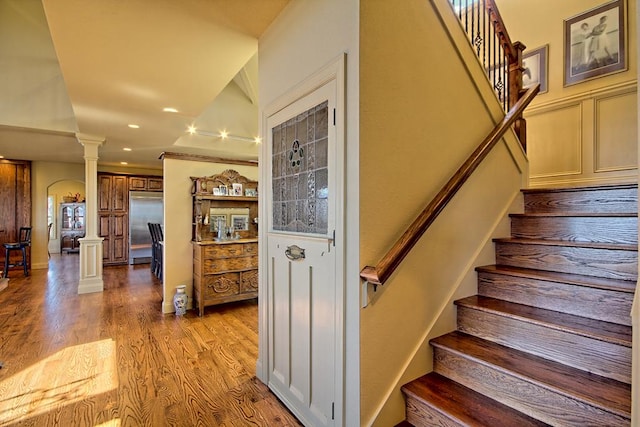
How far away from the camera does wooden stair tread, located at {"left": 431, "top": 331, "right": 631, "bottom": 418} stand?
3.97ft

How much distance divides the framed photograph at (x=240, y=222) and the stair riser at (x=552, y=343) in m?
3.71

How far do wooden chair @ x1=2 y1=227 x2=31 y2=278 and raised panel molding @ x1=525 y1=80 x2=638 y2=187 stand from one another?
9.09 metres

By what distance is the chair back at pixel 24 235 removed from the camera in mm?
6738

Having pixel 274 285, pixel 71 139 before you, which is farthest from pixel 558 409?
pixel 71 139

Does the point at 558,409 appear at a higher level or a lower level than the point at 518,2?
lower

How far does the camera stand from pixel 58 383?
7.73 feet

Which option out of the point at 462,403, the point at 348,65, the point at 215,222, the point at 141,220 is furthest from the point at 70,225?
the point at 462,403

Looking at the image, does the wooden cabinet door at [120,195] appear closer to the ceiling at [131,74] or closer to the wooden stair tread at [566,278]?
the ceiling at [131,74]

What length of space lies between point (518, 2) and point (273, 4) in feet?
11.1

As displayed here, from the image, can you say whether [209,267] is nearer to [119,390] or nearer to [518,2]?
[119,390]

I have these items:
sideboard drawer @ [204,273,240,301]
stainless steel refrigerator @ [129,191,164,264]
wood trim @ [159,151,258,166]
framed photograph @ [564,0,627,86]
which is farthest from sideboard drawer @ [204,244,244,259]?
stainless steel refrigerator @ [129,191,164,264]

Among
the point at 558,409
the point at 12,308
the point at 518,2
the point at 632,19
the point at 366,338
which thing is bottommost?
the point at 12,308

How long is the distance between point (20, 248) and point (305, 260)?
7626mm

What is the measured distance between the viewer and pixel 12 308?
415 cm
